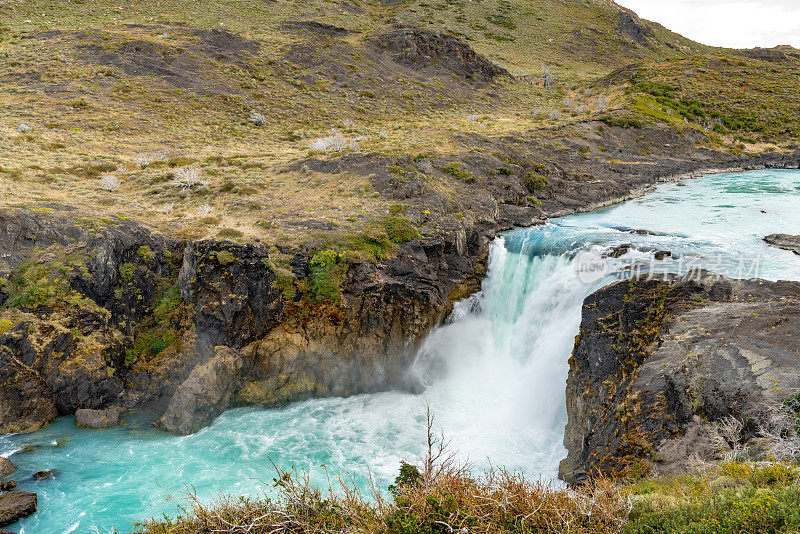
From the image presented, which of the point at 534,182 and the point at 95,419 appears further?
the point at 534,182

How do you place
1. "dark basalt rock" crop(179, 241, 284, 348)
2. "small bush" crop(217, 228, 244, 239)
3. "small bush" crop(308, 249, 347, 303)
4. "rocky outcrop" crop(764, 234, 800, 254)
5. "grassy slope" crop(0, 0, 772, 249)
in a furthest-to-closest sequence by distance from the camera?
1. "grassy slope" crop(0, 0, 772, 249)
2. "rocky outcrop" crop(764, 234, 800, 254)
3. "small bush" crop(217, 228, 244, 239)
4. "small bush" crop(308, 249, 347, 303)
5. "dark basalt rock" crop(179, 241, 284, 348)

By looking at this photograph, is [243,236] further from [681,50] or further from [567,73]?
[681,50]

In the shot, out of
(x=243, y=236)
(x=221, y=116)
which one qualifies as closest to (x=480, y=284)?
(x=243, y=236)

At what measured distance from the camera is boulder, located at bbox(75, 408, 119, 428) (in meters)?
21.2

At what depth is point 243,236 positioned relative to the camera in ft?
82.9

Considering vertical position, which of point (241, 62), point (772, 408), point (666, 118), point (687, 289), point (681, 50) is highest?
point (681, 50)

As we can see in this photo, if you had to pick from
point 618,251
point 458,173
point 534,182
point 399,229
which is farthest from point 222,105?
point 618,251

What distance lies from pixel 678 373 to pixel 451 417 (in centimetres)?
1099

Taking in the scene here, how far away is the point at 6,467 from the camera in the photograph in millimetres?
18109

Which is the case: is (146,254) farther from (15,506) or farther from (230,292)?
(15,506)

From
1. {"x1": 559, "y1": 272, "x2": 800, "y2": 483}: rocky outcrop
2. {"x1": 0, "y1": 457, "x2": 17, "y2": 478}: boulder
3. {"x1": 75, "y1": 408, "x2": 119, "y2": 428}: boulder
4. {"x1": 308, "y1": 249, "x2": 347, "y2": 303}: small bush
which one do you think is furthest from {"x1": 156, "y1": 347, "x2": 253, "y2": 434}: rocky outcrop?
{"x1": 559, "y1": 272, "x2": 800, "y2": 483}: rocky outcrop

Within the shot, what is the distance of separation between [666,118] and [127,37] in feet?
220

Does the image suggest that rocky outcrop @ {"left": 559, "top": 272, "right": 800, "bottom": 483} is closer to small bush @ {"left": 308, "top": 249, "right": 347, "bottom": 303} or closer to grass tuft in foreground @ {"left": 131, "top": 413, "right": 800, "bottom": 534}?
grass tuft in foreground @ {"left": 131, "top": 413, "right": 800, "bottom": 534}

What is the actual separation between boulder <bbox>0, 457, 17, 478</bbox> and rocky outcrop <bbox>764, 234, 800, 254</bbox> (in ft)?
124
